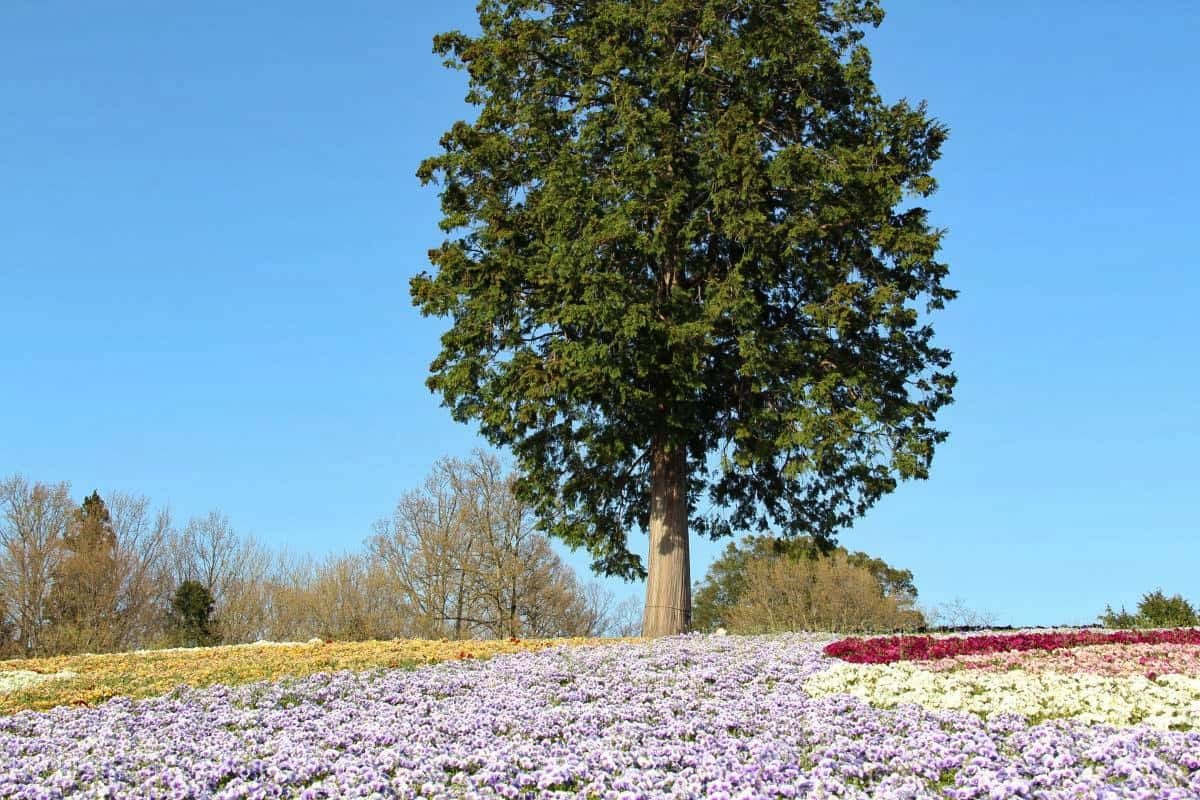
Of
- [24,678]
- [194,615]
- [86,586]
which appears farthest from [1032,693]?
[86,586]

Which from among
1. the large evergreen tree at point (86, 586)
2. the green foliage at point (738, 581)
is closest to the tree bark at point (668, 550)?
the large evergreen tree at point (86, 586)

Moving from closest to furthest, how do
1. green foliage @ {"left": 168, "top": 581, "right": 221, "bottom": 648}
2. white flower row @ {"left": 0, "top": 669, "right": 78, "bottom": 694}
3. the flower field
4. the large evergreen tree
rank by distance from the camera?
the flower field
white flower row @ {"left": 0, "top": 669, "right": 78, "bottom": 694}
green foliage @ {"left": 168, "top": 581, "right": 221, "bottom": 648}
the large evergreen tree

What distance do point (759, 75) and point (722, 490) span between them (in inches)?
324

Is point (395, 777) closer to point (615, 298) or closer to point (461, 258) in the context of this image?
point (615, 298)

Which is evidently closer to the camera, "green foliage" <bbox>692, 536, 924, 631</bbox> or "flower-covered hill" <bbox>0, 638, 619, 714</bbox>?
"flower-covered hill" <bbox>0, 638, 619, 714</bbox>

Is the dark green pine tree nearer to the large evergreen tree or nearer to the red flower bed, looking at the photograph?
the red flower bed

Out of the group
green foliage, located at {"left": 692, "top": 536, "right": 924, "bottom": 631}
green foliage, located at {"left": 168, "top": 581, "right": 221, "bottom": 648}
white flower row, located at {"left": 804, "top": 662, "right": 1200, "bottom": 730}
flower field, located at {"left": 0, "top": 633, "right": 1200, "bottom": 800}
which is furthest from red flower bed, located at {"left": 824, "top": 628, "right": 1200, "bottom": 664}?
green foliage, located at {"left": 692, "top": 536, "right": 924, "bottom": 631}

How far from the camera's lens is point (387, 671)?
10789 mm

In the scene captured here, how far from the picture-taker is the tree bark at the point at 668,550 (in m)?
18.1

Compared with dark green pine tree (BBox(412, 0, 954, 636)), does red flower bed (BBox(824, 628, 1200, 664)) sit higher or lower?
lower

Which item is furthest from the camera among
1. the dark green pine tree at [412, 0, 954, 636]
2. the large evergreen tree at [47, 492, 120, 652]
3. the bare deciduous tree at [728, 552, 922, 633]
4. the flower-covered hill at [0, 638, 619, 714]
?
the bare deciduous tree at [728, 552, 922, 633]

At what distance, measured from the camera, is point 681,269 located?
62.7 feet

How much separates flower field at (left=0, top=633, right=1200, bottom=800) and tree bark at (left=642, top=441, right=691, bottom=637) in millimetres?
7214

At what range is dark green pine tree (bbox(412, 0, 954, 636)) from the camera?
17234mm
